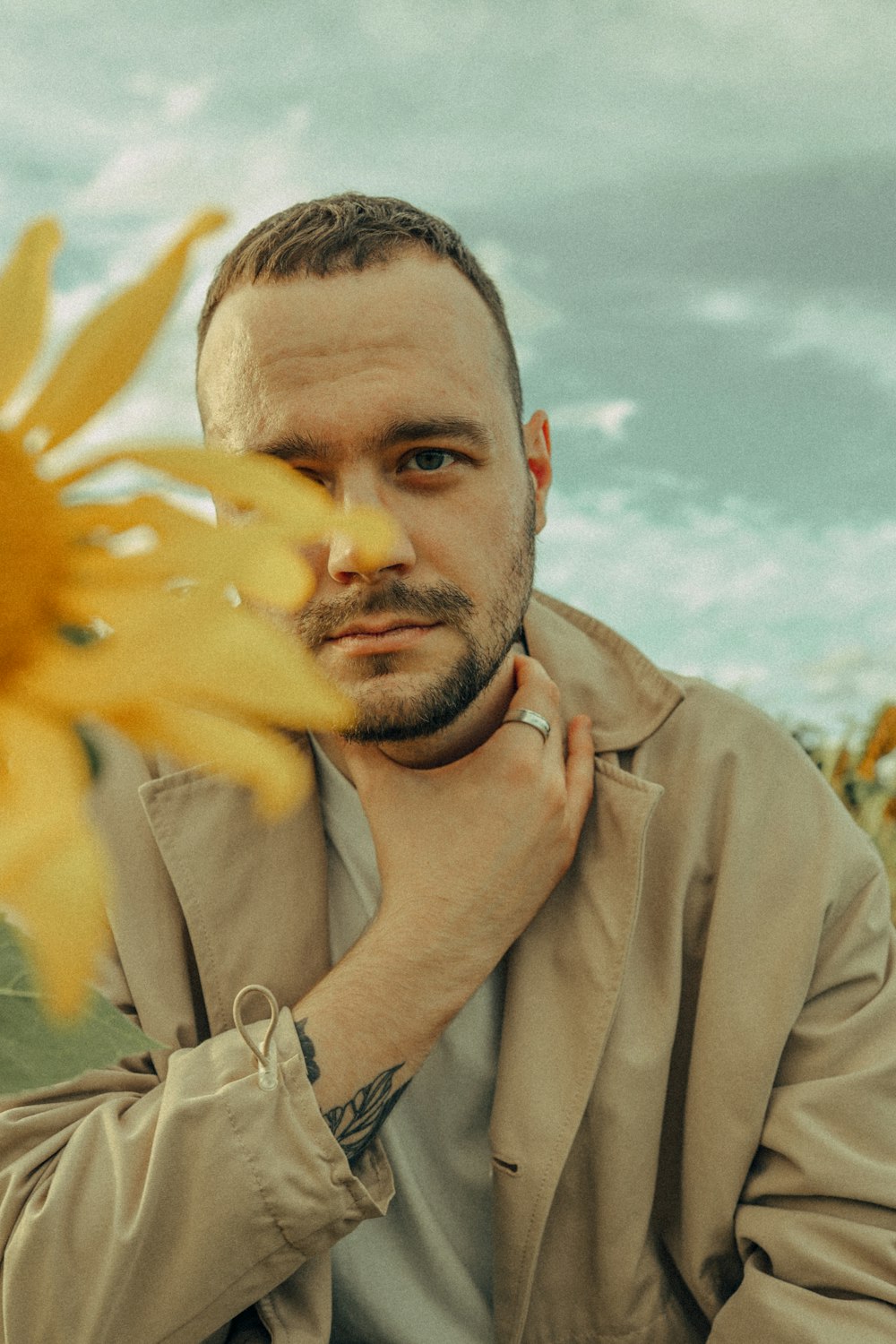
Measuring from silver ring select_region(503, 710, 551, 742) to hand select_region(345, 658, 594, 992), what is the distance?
1 centimetres

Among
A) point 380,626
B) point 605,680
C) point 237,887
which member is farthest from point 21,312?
point 605,680

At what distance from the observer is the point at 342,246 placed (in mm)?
1833

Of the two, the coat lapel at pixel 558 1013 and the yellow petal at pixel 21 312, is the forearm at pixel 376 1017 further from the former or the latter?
the yellow petal at pixel 21 312

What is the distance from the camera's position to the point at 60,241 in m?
0.36

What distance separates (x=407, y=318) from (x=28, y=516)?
152cm

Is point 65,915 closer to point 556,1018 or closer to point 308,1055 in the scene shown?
point 308,1055

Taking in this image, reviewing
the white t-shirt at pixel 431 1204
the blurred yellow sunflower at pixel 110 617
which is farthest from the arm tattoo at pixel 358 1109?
the blurred yellow sunflower at pixel 110 617

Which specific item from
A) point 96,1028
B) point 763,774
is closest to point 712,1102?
point 763,774

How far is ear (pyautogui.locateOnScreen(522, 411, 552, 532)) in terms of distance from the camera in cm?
226

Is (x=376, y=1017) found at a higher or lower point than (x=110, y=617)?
lower

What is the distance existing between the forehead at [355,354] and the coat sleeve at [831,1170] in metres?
0.96

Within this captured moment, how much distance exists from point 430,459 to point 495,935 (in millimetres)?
678

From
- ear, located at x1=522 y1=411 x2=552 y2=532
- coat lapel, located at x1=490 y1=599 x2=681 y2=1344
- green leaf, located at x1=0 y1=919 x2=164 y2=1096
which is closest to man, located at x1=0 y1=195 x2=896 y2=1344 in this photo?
coat lapel, located at x1=490 y1=599 x2=681 y2=1344

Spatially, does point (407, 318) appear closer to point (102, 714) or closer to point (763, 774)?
point (763, 774)
